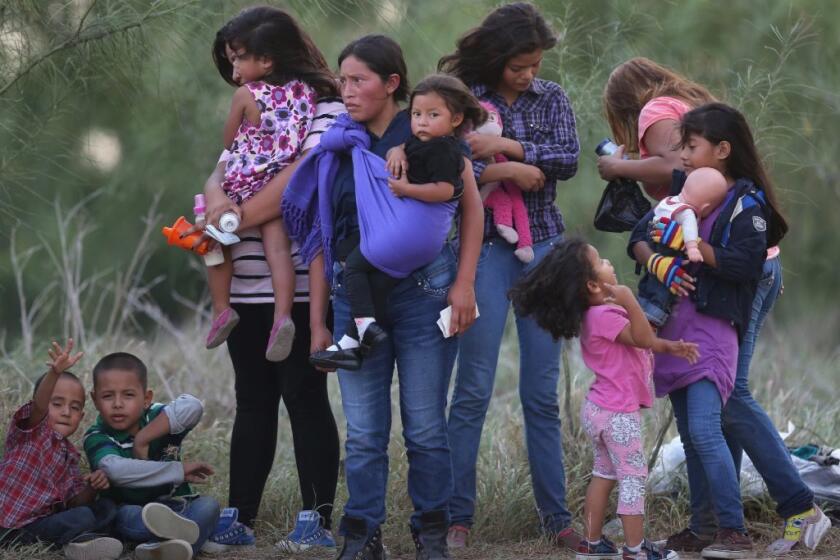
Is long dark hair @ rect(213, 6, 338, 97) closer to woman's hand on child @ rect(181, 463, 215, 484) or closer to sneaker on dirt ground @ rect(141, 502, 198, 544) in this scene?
woman's hand on child @ rect(181, 463, 215, 484)

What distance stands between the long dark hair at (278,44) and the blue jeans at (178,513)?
4.85ft

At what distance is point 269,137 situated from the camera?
15.4 feet

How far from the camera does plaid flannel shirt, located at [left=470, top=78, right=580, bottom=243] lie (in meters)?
4.89

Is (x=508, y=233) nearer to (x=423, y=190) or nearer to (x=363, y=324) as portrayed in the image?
(x=423, y=190)

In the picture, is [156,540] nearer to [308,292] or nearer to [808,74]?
[308,292]

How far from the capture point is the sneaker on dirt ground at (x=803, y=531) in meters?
4.91

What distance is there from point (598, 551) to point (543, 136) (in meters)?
1.48

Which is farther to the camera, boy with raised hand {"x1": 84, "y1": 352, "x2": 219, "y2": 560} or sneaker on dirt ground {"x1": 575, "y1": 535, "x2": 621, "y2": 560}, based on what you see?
boy with raised hand {"x1": 84, "y1": 352, "x2": 219, "y2": 560}

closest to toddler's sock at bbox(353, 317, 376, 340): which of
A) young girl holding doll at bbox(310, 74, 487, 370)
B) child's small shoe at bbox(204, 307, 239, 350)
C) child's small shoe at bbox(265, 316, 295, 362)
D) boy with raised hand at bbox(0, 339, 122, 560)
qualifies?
young girl holding doll at bbox(310, 74, 487, 370)

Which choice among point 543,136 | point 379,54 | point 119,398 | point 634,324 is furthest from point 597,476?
point 119,398

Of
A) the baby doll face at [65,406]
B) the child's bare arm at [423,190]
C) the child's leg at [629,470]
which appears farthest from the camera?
the baby doll face at [65,406]

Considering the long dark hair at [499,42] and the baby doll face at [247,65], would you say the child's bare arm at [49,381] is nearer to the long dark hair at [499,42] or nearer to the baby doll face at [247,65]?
the baby doll face at [247,65]

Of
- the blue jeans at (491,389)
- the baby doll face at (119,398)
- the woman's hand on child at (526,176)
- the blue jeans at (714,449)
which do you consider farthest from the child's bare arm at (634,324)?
the baby doll face at (119,398)

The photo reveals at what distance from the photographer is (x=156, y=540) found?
466 centimetres
